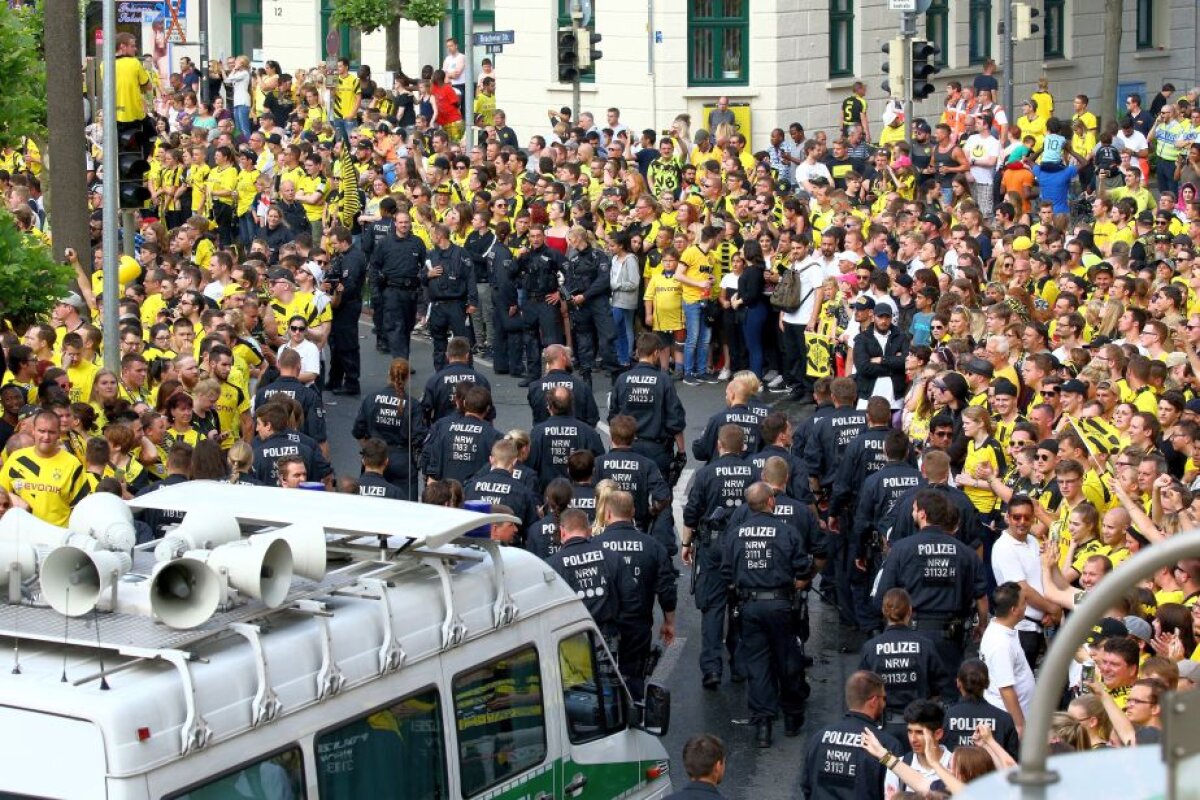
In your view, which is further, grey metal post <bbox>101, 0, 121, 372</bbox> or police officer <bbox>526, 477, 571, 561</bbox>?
grey metal post <bbox>101, 0, 121, 372</bbox>

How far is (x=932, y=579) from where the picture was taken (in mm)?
11898

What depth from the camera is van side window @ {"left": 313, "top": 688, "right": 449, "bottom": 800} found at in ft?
25.3

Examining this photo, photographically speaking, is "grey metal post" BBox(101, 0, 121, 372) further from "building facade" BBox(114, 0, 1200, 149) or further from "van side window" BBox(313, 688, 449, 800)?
"building facade" BBox(114, 0, 1200, 149)

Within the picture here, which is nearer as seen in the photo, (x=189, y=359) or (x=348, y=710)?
(x=348, y=710)

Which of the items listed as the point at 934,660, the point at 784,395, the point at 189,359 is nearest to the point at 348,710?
the point at 934,660

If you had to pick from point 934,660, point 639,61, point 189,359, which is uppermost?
point 639,61

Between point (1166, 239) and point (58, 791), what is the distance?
648 inches

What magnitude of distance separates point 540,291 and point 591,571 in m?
10.2

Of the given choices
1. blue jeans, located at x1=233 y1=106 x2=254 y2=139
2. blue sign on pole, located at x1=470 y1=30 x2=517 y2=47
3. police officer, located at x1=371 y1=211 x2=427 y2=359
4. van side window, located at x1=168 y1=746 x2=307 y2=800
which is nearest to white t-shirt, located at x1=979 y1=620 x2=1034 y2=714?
van side window, located at x1=168 y1=746 x2=307 y2=800

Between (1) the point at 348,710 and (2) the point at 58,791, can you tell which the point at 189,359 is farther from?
(2) the point at 58,791

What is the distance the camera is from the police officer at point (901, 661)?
10703 mm

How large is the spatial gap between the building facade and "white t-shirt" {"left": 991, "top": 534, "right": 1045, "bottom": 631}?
20558mm

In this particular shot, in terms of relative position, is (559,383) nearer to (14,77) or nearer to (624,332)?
(14,77)

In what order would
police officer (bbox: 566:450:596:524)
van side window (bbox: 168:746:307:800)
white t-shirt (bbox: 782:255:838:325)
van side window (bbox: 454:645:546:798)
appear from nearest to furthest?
van side window (bbox: 168:746:307:800)
van side window (bbox: 454:645:546:798)
police officer (bbox: 566:450:596:524)
white t-shirt (bbox: 782:255:838:325)
